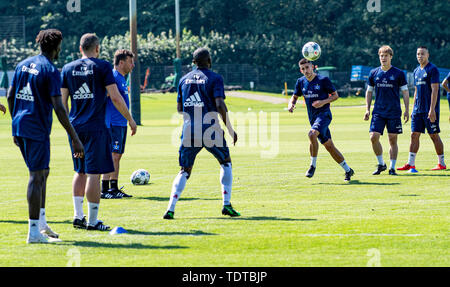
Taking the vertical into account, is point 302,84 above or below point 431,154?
above

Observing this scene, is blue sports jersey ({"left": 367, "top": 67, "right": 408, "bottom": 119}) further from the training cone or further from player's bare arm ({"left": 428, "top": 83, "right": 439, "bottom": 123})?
the training cone

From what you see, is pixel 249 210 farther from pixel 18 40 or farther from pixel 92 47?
pixel 18 40

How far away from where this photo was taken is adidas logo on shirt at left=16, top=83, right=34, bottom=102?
28.0 ft

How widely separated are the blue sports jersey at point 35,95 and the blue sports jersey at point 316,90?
22.9 feet

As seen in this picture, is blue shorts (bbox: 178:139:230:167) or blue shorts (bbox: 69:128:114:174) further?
blue shorts (bbox: 178:139:230:167)

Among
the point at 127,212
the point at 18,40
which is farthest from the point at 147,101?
the point at 127,212

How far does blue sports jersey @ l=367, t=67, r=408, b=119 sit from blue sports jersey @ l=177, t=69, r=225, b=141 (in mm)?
6237

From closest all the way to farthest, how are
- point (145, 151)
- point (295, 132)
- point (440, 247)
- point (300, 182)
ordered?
point (440, 247)
point (300, 182)
point (145, 151)
point (295, 132)

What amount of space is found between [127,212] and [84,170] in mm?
1586

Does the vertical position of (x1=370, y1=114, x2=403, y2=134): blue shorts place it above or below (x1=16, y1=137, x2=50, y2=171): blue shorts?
below

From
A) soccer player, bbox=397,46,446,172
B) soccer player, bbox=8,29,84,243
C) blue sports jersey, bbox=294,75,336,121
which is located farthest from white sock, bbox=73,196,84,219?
soccer player, bbox=397,46,446,172

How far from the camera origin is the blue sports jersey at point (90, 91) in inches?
368

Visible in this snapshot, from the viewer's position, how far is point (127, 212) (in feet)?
36.1
